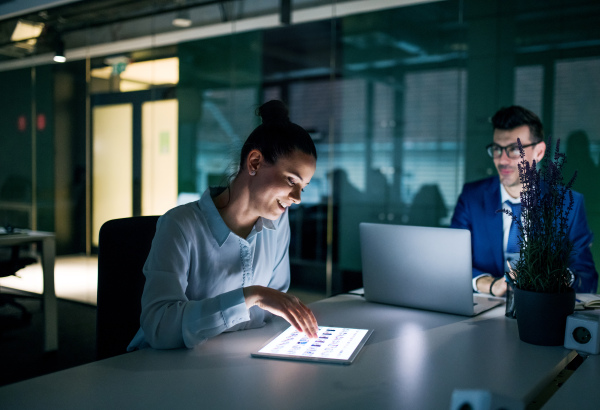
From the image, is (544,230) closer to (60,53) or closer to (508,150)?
(508,150)

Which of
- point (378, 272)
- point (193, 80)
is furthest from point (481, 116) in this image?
point (193, 80)

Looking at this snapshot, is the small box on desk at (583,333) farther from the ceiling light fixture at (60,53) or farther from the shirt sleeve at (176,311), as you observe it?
the ceiling light fixture at (60,53)

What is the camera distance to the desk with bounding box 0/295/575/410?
0.99m

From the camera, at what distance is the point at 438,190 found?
400 centimetres

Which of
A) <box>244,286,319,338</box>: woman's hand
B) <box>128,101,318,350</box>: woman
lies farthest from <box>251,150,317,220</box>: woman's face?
<box>244,286,319,338</box>: woman's hand

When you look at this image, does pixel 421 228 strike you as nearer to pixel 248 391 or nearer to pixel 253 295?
pixel 253 295

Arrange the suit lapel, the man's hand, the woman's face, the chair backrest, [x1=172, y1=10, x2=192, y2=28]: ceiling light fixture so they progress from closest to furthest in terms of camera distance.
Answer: the woman's face → the chair backrest → the man's hand → the suit lapel → [x1=172, y1=10, x2=192, y2=28]: ceiling light fixture

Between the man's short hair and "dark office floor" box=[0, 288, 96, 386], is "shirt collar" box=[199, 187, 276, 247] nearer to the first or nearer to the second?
the man's short hair

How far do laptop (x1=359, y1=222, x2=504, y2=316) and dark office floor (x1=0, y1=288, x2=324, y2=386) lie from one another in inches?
102

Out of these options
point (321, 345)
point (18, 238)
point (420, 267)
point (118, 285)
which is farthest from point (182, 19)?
point (321, 345)

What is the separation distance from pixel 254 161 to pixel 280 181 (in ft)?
0.37

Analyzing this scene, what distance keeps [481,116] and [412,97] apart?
64cm

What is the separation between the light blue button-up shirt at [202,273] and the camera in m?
1.29

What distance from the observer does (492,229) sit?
7.90 ft
